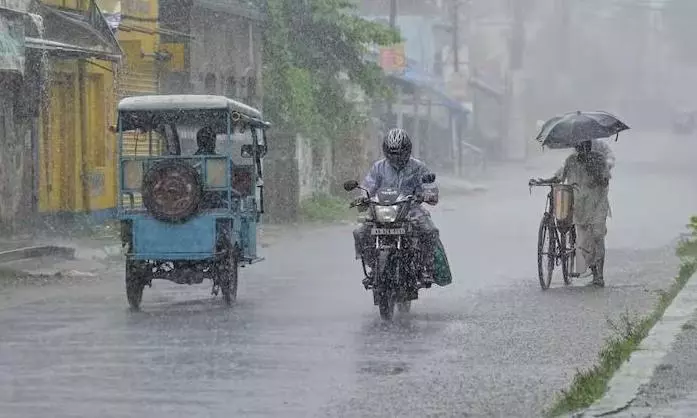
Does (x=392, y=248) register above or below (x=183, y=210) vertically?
below

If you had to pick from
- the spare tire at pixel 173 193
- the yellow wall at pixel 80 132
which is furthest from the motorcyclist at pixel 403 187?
the yellow wall at pixel 80 132

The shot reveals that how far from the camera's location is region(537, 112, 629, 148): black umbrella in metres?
17.3

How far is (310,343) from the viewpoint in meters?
12.4

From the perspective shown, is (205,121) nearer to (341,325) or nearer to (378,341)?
(341,325)

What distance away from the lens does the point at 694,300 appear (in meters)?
13.7

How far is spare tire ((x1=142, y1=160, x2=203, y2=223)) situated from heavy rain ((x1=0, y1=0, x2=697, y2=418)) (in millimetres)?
21

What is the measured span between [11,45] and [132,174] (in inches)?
231

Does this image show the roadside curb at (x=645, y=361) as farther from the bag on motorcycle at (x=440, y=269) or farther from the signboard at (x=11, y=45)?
the signboard at (x=11, y=45)

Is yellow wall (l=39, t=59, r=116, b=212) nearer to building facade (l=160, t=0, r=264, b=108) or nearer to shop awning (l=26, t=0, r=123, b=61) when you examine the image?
shop awning (l=26, t=0, r=123, b=61)

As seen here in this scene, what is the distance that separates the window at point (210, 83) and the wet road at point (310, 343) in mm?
12128

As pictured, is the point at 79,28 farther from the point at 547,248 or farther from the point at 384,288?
the point at 384,288

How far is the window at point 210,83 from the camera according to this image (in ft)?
111

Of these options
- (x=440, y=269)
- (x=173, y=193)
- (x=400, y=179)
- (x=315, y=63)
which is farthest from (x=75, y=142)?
(x=440, y=269)

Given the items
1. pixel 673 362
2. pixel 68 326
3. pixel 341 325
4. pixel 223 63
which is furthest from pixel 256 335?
pixel 223 63
